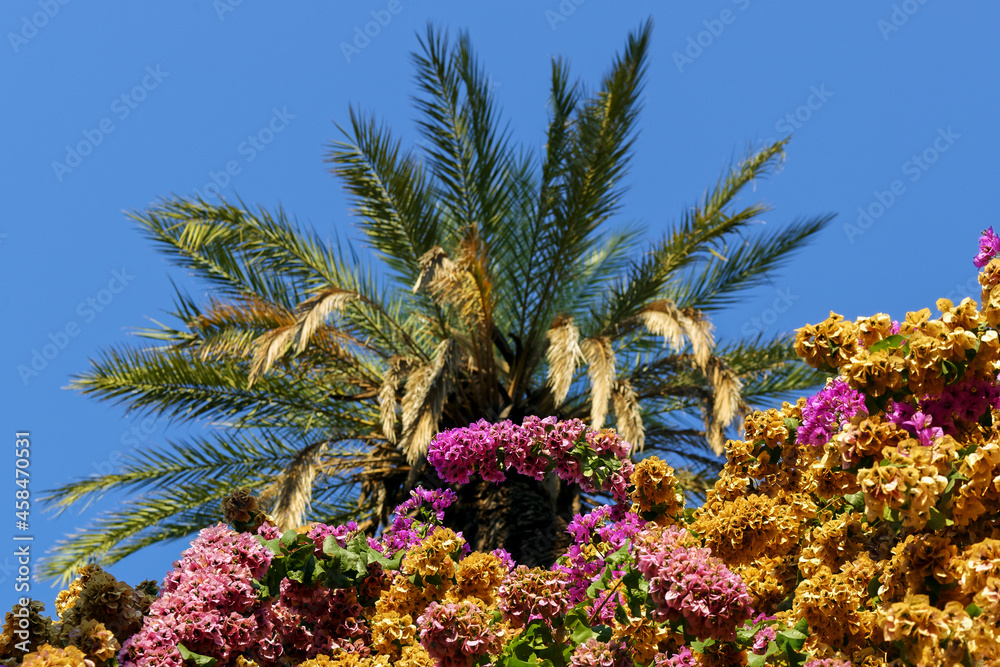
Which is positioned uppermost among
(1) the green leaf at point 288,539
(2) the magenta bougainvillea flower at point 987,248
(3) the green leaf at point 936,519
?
(2) the magenta bougainvillea flower at point 987,248

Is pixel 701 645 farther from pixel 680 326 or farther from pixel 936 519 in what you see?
pixel 680 326

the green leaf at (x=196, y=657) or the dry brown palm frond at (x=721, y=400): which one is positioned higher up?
the dry brown palm frond at (x=721, y=400)

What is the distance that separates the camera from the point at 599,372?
31.8 ft

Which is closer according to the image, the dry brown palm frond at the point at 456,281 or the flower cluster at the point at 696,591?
the flower cluster at the point at 696,591

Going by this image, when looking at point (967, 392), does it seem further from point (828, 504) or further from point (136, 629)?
point (136, 629)

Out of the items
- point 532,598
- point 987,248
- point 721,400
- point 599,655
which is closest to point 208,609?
point 532,598

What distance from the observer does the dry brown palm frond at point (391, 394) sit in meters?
9.44

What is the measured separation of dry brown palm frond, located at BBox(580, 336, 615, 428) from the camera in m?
9.16

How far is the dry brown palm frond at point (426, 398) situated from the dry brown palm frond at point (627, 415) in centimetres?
175

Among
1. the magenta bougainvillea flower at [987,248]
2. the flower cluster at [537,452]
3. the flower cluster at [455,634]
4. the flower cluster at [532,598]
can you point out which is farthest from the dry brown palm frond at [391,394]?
the magenta bougainvillea flower at [987,248]

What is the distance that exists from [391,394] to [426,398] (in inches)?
22.2

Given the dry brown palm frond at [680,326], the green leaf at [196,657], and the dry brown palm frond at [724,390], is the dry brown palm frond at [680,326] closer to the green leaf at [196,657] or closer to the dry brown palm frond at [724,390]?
the dry brown palm frond at [724,390]

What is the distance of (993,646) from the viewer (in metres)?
2.89

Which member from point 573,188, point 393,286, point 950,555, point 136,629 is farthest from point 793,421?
point 393,286
